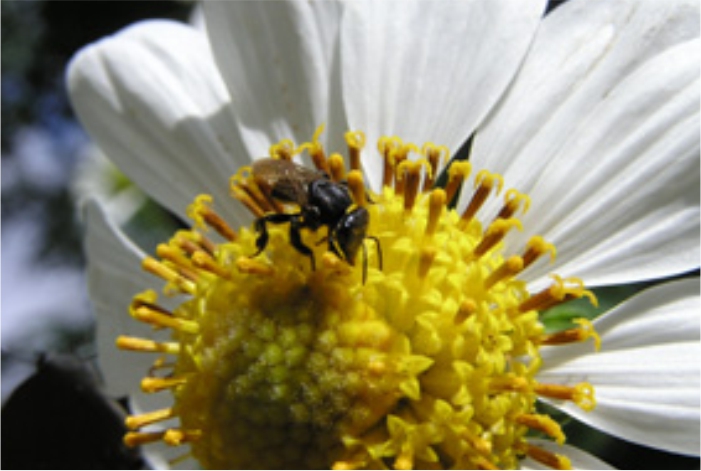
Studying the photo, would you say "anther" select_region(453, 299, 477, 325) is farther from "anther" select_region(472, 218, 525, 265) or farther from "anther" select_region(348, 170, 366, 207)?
"anther" select_region(348, 170, 366, 207)

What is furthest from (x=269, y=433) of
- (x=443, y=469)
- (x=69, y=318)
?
(x=69, y=318)

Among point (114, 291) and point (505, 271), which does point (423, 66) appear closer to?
point (505, 271)

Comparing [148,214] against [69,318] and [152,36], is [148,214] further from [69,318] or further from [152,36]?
[69,318]

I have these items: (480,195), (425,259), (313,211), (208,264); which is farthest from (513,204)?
(208,264)

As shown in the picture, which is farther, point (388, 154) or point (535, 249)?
point (388, 154)

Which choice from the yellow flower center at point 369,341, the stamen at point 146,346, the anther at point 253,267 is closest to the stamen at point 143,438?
the yellow flower center at point 369,341

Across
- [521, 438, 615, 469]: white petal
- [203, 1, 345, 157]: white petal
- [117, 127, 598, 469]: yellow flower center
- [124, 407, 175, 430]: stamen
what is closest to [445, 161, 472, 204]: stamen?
[117, 127, 598, 469]: yellow flower center
